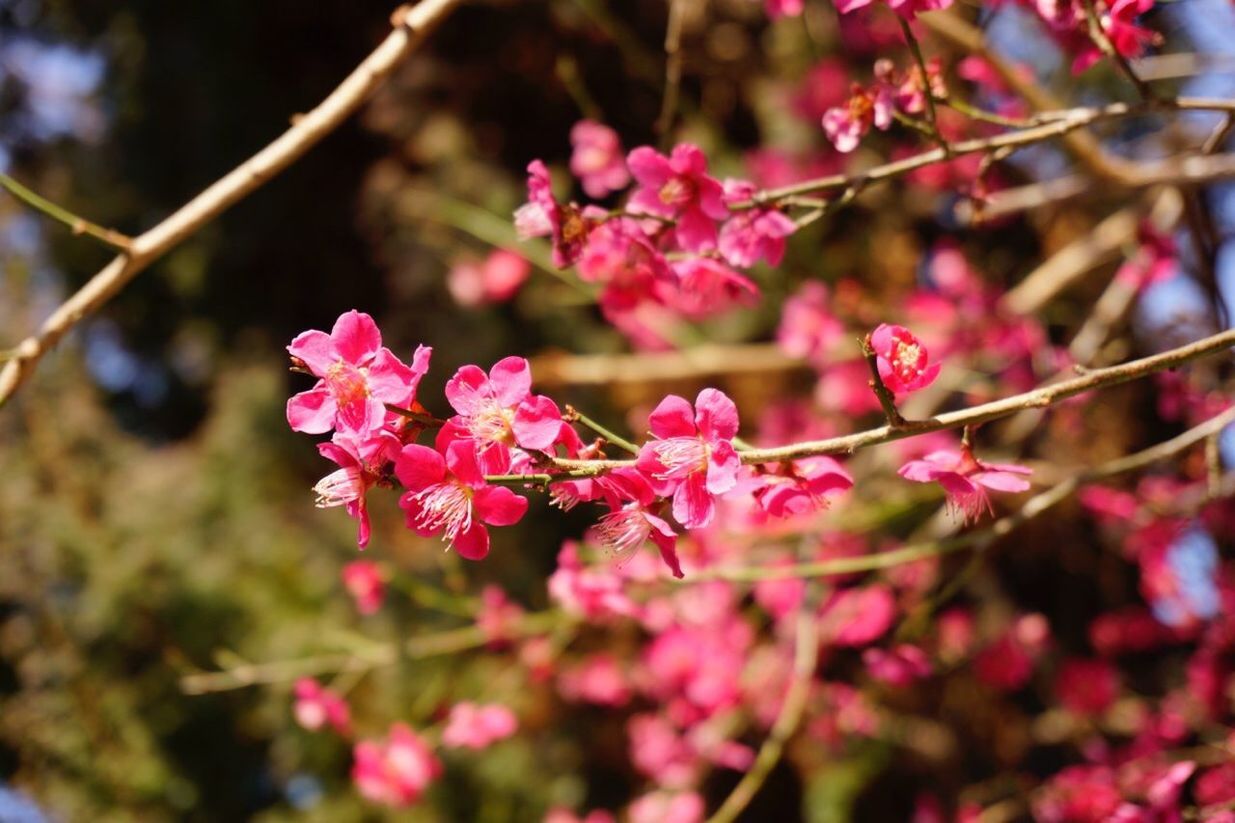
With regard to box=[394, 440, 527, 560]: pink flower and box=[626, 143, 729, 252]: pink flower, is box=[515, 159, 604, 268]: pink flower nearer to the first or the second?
box=[626, 143, 729, 252]: pink flower

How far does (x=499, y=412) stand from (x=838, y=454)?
0.73 feet

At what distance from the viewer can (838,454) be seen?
2.02ft

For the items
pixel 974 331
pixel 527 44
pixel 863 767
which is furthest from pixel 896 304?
pixel 527 44

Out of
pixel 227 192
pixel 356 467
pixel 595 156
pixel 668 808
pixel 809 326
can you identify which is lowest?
pixel 668 808

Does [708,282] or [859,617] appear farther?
[859,617]

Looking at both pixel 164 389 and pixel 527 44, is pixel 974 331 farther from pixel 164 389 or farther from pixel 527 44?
pixel 164 389

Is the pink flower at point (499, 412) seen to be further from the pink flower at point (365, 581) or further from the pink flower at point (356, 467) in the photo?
the pink flower at point (365, 581)

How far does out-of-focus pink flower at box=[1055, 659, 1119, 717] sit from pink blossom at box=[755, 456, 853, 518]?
161 centimetres

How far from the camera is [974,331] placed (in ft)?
6.73

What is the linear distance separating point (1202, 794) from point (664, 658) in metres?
0.96

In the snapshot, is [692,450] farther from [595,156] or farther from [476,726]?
[476,726]

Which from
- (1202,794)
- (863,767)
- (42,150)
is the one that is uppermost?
(42,150)

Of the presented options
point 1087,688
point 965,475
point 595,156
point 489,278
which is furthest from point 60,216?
point 1087,688

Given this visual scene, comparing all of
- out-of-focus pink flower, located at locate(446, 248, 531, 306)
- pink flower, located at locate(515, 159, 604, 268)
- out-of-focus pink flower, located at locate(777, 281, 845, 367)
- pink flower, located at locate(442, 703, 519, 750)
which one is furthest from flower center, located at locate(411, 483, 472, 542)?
out-of-focus pink flower, located at locate(446, 248, 531, 306)
